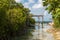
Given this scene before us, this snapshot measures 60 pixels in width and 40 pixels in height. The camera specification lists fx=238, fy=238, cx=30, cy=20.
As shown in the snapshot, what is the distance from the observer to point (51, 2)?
56.9 meters

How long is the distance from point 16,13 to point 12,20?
596cm

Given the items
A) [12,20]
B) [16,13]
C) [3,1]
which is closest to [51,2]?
[16,13]

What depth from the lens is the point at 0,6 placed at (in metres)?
34.9

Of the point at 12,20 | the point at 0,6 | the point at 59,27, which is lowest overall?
the point at 59,27

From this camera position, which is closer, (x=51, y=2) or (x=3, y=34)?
(x=3, y=34)

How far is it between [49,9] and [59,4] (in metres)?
4.05

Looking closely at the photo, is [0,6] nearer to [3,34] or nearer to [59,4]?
[3,34]

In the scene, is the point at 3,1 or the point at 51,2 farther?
the point at 51,2

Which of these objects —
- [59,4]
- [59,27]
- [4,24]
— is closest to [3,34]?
[4,24]

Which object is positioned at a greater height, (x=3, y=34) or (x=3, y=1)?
(x=3, y=1)

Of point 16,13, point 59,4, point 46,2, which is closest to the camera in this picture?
point 16,13

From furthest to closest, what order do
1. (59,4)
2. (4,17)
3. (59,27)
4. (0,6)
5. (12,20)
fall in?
(59,27) < (59,4) < (12,20) < (4,17) < (0,6)

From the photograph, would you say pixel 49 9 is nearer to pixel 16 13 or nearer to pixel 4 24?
pixel 16 13

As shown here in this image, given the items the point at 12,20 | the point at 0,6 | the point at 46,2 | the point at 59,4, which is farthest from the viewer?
the point at 46,2
